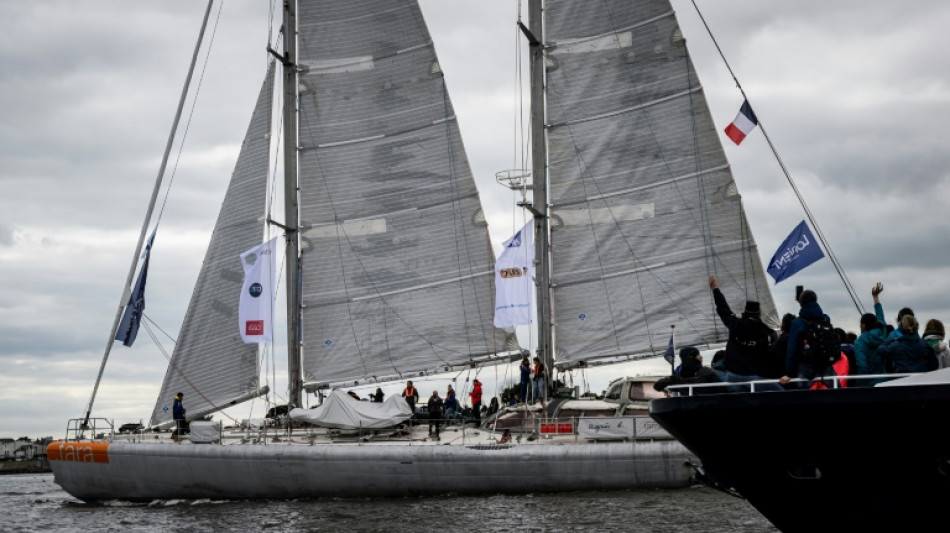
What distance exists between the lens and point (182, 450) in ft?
103

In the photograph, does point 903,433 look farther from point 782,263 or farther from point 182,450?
point 182,450

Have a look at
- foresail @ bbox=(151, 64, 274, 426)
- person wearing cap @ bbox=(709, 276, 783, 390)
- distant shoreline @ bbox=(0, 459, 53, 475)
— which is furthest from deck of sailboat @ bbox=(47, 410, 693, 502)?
distant shoreline @ bbox=(0, 459, 53, 475)

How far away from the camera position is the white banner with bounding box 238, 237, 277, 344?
3334cm

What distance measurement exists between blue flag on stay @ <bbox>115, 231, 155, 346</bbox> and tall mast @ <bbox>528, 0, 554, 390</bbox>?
1145cm

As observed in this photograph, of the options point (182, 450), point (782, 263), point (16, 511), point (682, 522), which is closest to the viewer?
point (682, 522)

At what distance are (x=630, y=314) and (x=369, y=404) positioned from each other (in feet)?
26.5

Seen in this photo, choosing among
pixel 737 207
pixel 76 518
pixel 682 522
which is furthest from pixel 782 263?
pixel 76 518

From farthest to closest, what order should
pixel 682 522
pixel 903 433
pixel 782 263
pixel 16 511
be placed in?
pixel 16 511
pixel 782 263
pixel 682 522
pixel 903 433

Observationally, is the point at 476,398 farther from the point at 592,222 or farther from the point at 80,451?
the point at 80,451

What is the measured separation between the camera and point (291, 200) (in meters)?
35.1

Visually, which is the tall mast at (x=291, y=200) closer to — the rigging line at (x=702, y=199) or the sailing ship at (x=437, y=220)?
the sailing ship at (x=437, y=220)

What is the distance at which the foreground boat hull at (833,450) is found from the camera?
13.7 m

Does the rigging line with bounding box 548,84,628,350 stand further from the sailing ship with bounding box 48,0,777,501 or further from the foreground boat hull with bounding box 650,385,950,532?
the foreground boat hull with bounding box 650,385,950,532

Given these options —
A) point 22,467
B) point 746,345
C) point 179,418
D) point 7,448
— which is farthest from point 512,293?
point 7,448
